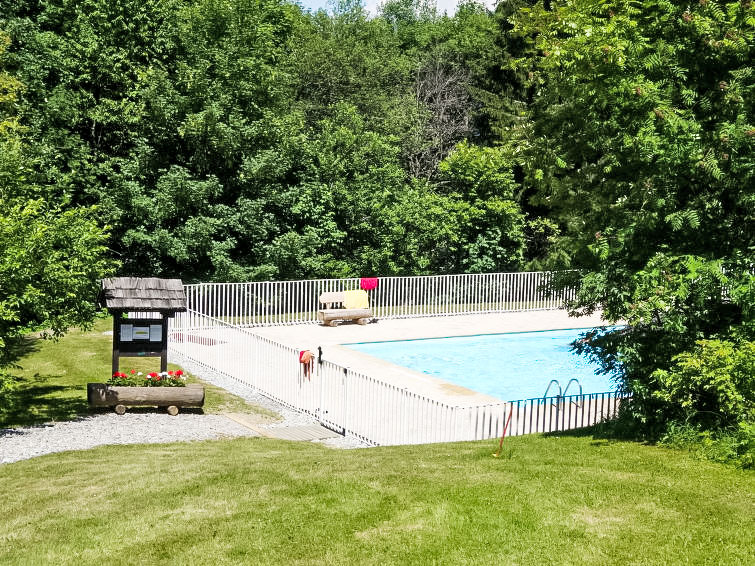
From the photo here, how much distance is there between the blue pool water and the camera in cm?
2436

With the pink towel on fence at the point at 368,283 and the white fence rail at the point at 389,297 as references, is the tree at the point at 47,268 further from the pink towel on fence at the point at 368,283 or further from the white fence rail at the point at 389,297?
the pink towel on fence at the point at 368,283

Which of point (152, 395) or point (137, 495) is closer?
point (137, 495)

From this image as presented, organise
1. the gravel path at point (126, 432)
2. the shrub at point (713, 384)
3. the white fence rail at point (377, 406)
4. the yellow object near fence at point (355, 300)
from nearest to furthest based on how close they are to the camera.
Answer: the shrub at point (713, 384), the gravel path at point (126, 432), the white fence rail at point (377, 406), the yellow object near fence at point (355, 300)

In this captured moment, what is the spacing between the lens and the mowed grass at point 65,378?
55.1 feet

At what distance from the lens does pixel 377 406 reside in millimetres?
15617

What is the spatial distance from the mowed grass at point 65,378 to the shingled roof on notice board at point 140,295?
2.22 metres

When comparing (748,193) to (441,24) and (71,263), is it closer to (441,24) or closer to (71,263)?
(71,263)

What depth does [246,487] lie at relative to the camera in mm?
10469

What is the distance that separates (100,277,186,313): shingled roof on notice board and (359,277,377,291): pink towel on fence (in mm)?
13379

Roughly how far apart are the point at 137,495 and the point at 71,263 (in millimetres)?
6641

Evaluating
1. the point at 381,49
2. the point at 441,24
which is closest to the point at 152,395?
the point at 381,49

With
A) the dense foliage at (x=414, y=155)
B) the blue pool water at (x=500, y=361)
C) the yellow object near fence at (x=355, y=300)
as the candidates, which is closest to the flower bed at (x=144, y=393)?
→ the dense foliage at (x=414, y=155)

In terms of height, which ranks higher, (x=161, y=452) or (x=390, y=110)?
(x=390, y=110)

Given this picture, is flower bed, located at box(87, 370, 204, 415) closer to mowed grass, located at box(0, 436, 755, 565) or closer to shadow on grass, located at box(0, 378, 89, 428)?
shadow on grass, located at box(0, 378, 89, 428)
